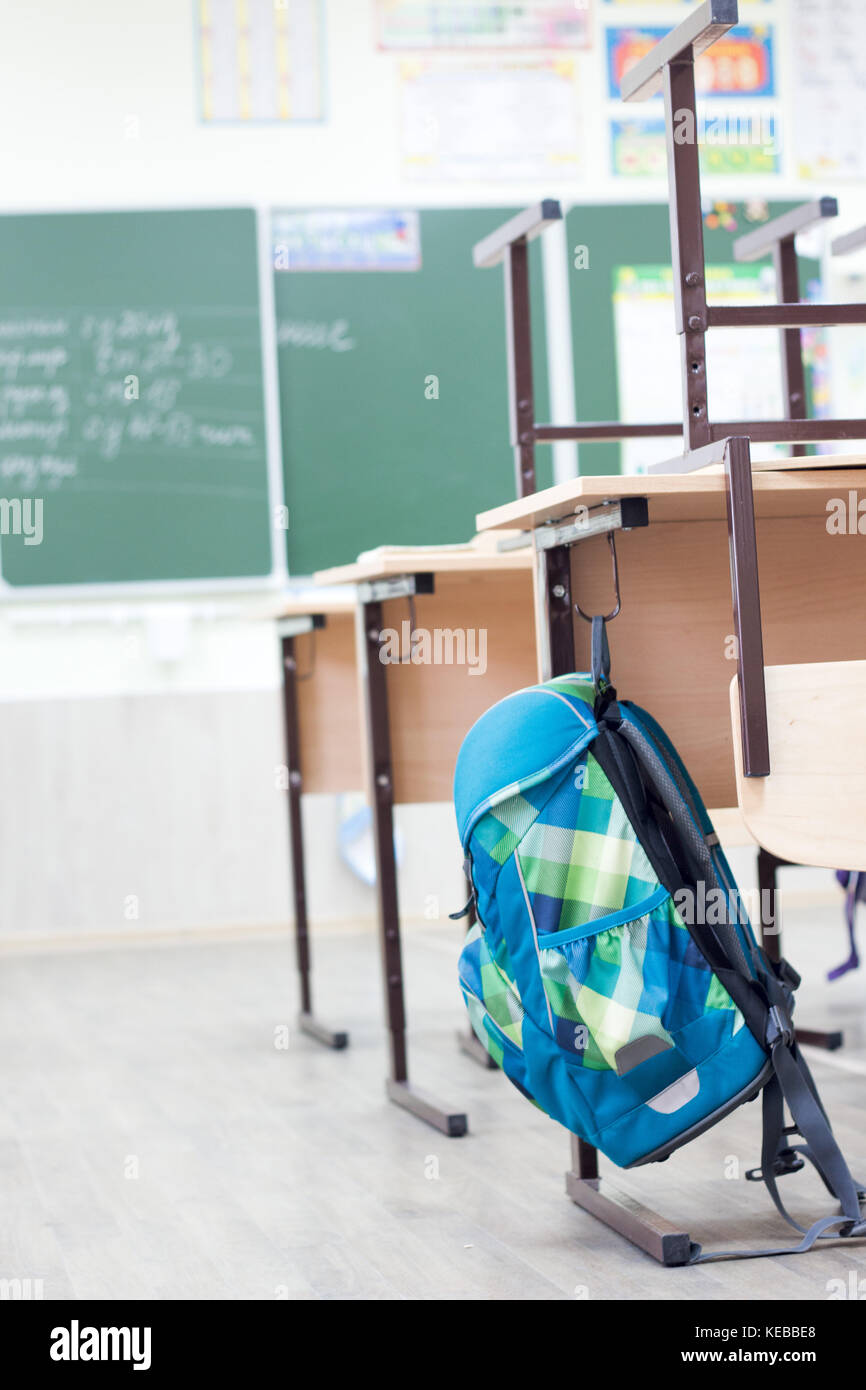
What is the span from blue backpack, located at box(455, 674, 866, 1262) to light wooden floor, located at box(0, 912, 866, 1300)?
165mm

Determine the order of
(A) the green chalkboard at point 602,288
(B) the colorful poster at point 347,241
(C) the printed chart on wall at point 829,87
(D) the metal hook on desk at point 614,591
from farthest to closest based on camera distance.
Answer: (C) the printed chart on wall at point 829,87 → (A) the green chalkboard at point 602,288 → (B) the colorful poster at point 347,241 → (D) the metal hook on desk at point 614,591

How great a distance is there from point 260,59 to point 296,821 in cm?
242

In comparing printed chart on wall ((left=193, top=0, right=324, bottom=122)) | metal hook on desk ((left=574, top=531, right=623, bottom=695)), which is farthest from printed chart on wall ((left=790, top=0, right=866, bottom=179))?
metal hook on desk ((left=574, top=531, right=623, bottom=695))

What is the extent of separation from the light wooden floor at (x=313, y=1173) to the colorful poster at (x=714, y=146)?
100 inches

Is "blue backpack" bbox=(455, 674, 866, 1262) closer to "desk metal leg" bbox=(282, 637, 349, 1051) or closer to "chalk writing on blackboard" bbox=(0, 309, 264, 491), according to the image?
"desk metal leg" bbox=(282, 637, 349, 1051)

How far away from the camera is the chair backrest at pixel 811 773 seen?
162cm

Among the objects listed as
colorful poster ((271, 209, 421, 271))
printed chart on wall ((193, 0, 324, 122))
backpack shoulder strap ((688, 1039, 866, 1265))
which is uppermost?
printed chart on wall ((193, 0, 324, 122))

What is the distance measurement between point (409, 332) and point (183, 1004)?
2.07 metres

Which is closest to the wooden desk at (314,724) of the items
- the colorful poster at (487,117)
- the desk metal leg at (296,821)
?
the desk metal leg at (296,821)

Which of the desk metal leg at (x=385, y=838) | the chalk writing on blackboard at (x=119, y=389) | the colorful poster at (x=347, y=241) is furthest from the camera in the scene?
the colorful poster at (x=347, y=241)

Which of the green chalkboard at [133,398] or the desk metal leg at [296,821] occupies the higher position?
the green chalkboard at [133,398]

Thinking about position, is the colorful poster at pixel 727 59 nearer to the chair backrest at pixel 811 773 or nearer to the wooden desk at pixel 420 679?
the wooden desk at pixel 420 679

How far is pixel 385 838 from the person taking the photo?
2639 mm

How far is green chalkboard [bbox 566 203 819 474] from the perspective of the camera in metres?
4.64
